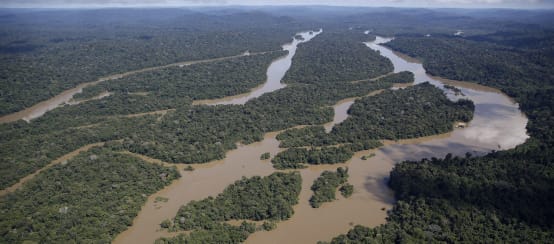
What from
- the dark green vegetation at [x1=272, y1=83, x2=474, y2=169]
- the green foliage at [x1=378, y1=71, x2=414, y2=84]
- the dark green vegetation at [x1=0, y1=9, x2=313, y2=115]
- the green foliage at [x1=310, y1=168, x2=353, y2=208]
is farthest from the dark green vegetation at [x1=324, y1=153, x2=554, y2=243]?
the dark green vegetation at [x1=0, y1=9, x2=313, y2=115]

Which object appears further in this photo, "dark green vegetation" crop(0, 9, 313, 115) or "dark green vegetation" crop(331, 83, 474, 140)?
"dark green vegetation" crop(0, 9, 313, 115)

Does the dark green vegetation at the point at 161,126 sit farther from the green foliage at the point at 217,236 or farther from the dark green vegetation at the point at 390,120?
the green foliage at the point at 217,236

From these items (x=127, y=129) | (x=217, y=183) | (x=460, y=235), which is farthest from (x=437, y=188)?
(x=127, y=129)

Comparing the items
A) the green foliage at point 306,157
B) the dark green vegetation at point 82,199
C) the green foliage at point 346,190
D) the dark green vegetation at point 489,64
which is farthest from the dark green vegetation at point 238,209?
the dark green vegetation at point 489,64

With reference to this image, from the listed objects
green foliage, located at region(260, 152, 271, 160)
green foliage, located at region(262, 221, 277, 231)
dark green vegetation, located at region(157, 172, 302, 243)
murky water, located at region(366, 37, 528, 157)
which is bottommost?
green foliage, located at region(262, 221, 277, 231)

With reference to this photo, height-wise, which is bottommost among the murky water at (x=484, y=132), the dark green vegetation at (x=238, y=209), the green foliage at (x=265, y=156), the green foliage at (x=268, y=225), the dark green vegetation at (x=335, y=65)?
the green foliage at (x=268, y=225)

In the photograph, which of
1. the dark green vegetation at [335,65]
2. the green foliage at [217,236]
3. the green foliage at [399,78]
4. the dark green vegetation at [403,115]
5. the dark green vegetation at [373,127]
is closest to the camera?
the green foliage at [217,236]

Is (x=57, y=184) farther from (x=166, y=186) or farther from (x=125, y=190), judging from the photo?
(x=166, y=186)

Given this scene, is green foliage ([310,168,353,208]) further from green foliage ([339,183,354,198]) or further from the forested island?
green foliage ([339,183,354,198])
